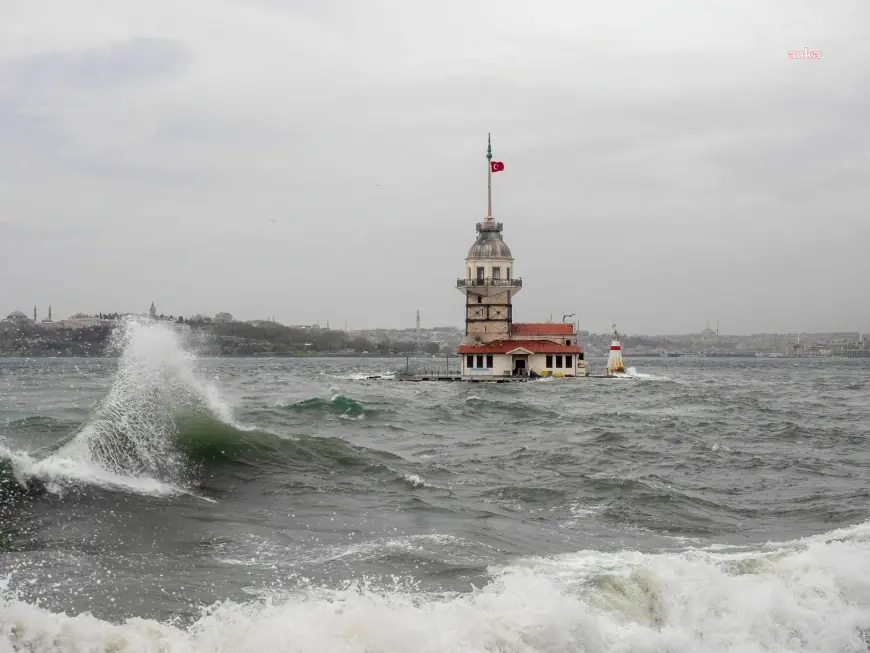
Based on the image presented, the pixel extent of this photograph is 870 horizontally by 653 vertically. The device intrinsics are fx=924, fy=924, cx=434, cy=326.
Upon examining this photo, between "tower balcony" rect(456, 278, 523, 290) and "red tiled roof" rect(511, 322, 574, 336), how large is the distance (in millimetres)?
2841

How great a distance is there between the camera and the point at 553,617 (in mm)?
8930

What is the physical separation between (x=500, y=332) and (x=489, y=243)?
21.4ft

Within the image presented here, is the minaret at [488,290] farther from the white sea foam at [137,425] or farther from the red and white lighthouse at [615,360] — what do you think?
the white sea foam at [137,425]

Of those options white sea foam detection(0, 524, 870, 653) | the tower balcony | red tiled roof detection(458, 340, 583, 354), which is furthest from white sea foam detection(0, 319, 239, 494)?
the tower balcony

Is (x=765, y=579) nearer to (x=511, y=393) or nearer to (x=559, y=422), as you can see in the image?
(x=559, y=422)

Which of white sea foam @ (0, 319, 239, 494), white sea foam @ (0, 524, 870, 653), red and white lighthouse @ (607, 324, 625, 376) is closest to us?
white sea foam @ (0, 524, 870, 653)

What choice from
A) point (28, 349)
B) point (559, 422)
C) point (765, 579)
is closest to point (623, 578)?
point (765, 579)

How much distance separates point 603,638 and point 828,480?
12.4 meters

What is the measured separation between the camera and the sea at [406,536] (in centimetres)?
887

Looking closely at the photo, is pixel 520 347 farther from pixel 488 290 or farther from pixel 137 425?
pixel 137 425

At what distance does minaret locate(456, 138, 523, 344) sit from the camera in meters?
64.6

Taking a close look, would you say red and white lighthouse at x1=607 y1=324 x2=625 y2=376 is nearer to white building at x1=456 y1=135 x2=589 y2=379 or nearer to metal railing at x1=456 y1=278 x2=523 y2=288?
white building at x1=456 y1=135 x2=589 y2=379

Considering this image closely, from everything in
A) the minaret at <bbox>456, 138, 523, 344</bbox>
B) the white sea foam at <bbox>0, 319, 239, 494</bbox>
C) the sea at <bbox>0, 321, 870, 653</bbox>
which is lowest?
the sea at <bbox>0, 321, 870, 653</bbox>

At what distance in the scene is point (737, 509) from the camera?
16297mm
